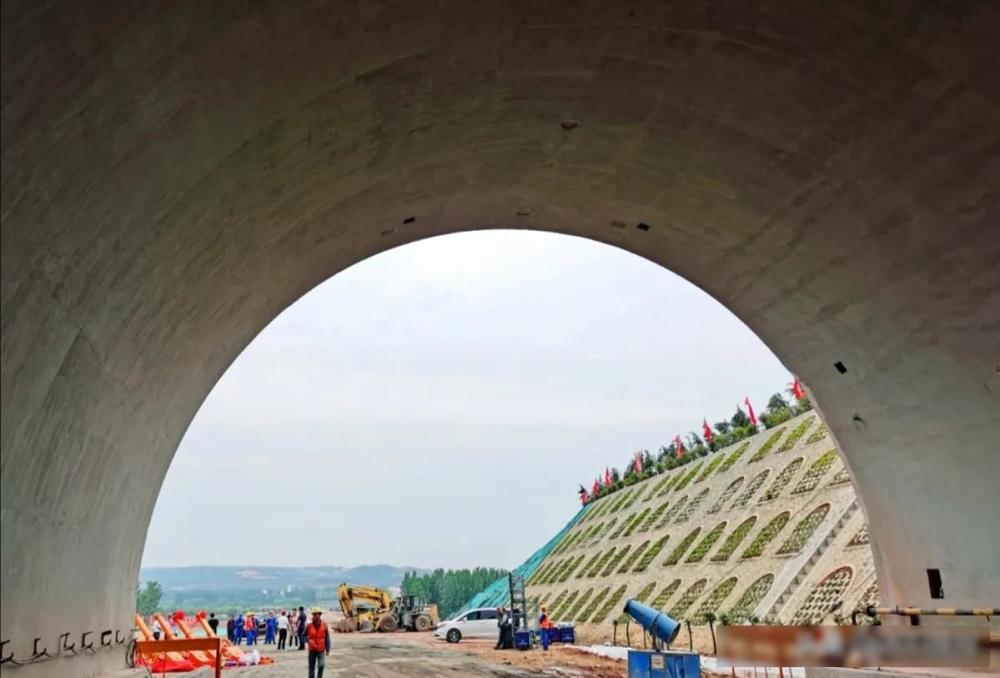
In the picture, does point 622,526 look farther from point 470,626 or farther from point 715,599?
point 715,599

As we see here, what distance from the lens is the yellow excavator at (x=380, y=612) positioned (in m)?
38.8

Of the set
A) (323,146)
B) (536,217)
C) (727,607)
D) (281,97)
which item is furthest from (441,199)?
(727,607)

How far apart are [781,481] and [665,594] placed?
6.76 meters

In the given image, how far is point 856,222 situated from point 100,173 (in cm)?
713

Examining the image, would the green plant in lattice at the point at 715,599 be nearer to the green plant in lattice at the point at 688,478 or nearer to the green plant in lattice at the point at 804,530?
the green plant in lattice at the point at 804,530

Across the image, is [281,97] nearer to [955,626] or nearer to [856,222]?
[856,222]

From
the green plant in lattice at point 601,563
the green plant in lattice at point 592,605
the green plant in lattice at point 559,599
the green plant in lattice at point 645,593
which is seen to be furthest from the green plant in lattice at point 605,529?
the green plant in lattice at point 645,593

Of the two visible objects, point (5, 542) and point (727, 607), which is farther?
point (727, 607)

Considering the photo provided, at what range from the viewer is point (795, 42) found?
6211mm

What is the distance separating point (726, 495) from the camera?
116 ft

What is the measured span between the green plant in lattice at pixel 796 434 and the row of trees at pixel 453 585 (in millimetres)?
67106

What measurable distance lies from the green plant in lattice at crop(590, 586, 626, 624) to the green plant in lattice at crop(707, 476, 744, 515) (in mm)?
5423

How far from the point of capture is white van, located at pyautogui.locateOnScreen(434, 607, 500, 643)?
31234 millimetres

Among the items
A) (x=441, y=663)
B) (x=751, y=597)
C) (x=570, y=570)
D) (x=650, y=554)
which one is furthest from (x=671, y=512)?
(x=441, y=663)
